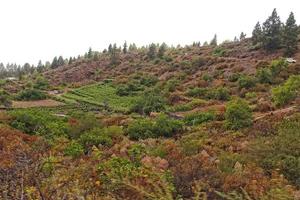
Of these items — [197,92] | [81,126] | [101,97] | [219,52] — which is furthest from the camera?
[219,52]

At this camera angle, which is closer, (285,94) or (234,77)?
(285,94)

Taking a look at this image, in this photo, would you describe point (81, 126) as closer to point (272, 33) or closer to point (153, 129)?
point (153, 129)

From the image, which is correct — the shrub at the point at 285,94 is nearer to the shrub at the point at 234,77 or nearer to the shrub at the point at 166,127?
the shrub at the point at 166,127

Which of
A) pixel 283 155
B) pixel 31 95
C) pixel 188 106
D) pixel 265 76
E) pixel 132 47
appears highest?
pixel 132 47

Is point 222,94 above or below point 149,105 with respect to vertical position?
above

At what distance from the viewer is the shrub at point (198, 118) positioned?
4297 cm

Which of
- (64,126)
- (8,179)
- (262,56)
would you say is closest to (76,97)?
(262,56)

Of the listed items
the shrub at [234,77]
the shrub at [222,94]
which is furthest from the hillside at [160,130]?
the shrub at [222,94]

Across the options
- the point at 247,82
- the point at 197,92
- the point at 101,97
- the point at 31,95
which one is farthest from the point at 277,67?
the point at 31,95

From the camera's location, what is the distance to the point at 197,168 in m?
15.0

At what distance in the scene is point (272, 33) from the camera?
70.6 m

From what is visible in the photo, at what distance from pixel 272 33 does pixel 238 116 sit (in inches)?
1477

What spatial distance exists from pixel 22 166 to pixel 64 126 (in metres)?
33.3

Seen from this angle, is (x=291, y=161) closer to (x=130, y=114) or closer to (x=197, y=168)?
(x=197, y=168)
